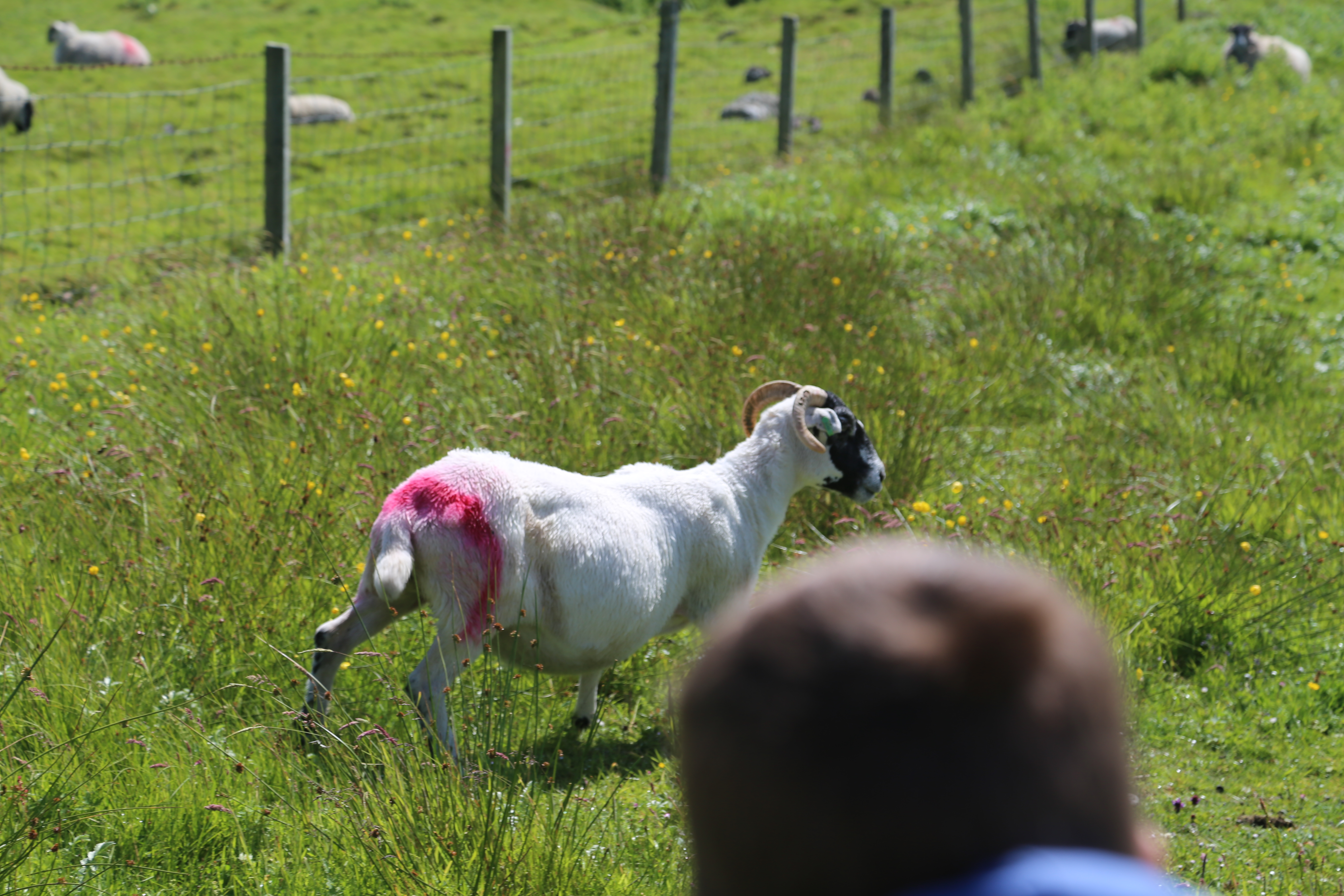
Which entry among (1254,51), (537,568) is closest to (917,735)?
(537,568)

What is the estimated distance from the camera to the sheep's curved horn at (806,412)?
13.6 ft

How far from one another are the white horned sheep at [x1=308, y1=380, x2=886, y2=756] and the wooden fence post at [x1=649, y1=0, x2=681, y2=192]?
24.3 feet

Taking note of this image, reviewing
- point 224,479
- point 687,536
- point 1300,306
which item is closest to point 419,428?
point 224,479

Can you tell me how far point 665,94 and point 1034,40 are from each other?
815cm

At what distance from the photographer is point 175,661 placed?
3559mm

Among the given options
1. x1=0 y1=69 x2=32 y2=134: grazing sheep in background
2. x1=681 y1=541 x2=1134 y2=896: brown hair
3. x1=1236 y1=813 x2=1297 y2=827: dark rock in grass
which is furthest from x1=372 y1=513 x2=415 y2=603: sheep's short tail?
x1=0 y1=69 x2=32 y2=134: grazing sheep in background

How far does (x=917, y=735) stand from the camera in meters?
0.83

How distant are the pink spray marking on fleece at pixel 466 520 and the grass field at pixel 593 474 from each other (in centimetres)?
25

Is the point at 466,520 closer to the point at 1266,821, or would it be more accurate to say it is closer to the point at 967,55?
the point at 1266,821

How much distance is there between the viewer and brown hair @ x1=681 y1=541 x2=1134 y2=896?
2.68ft

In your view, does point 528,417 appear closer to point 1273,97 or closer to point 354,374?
point 354,374

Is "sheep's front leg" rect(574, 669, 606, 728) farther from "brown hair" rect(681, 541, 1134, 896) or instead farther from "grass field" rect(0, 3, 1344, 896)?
"brown hair" rect(681, 541, 1134, 896)

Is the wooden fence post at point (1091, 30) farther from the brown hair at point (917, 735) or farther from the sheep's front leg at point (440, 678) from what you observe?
the brown hair at point (917, 735)

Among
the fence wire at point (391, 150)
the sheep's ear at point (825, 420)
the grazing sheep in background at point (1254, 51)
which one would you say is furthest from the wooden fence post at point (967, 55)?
the sheep's ear at point (825, 420)
